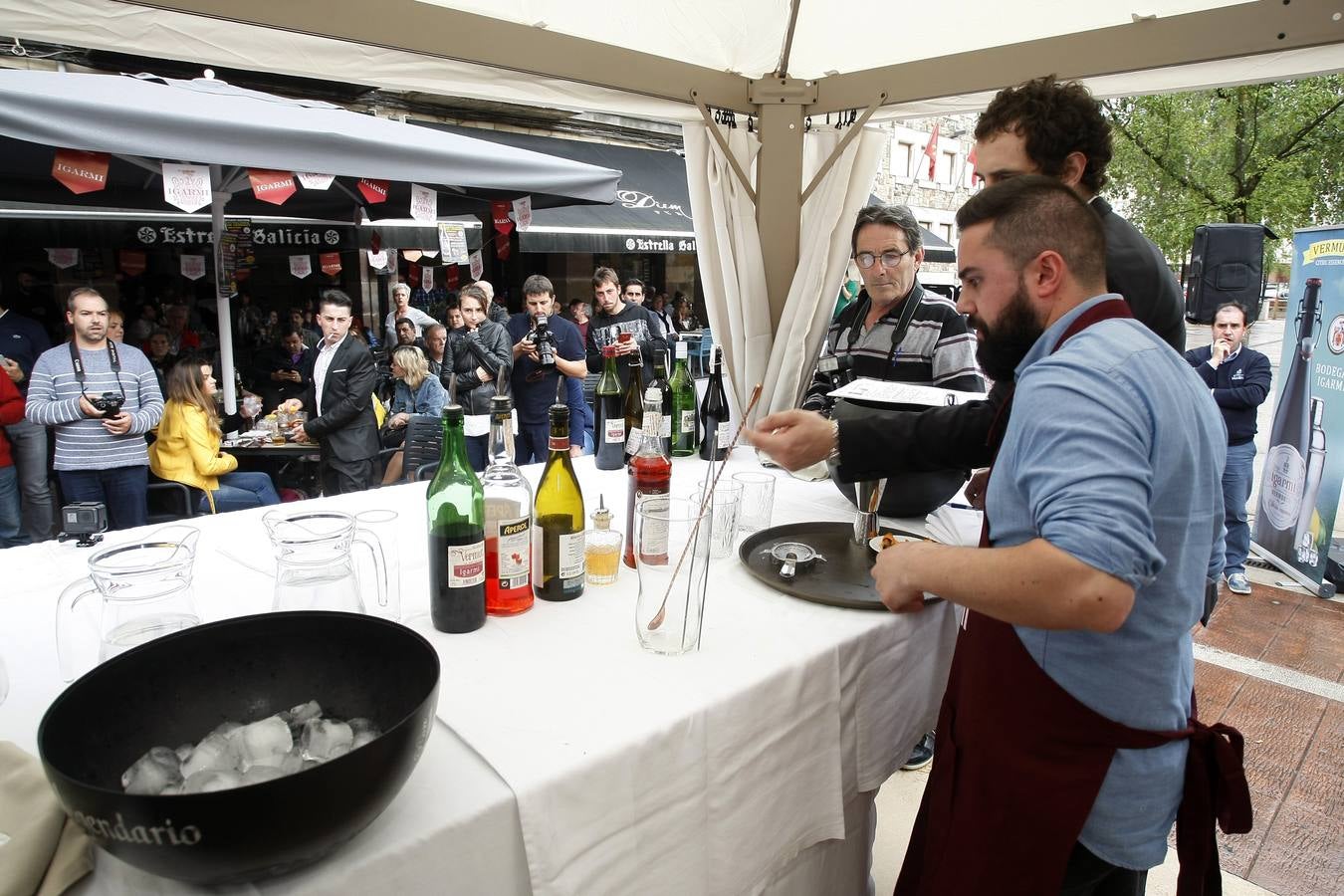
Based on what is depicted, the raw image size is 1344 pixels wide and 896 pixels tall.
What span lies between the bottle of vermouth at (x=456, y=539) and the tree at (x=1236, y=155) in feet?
51.5

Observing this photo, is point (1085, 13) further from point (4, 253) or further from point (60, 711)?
point (4, 253)

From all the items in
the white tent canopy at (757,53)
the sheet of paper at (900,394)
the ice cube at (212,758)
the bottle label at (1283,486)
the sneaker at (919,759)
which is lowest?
the sneaker at (919,759)

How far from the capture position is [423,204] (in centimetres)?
528

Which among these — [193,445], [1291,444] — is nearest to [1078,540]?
[193,445]

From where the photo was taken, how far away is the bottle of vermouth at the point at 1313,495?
475 cm

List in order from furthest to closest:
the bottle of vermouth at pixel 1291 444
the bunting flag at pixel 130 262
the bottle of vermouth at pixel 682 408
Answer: the bunting flag at pixel 130 262
the bottle of vermouth at pixel 1291 444
the bottle of vermouth at pixel 682 408

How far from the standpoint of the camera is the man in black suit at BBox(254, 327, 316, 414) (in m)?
7.41

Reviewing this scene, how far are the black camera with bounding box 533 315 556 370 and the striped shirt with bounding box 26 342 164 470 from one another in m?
2.28

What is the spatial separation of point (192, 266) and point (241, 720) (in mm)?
9169

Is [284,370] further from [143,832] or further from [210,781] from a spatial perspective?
[143,832]

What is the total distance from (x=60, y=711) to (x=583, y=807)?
630 millimetres

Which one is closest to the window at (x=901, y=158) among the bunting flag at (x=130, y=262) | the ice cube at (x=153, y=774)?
the bunting flag at (x=130, y=262)

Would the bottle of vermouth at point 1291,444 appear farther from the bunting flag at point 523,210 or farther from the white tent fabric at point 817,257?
the bunting flag at point 523,210

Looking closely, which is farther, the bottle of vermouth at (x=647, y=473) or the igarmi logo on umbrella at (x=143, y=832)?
the bottle of vermouth at (x=647, y=473)
